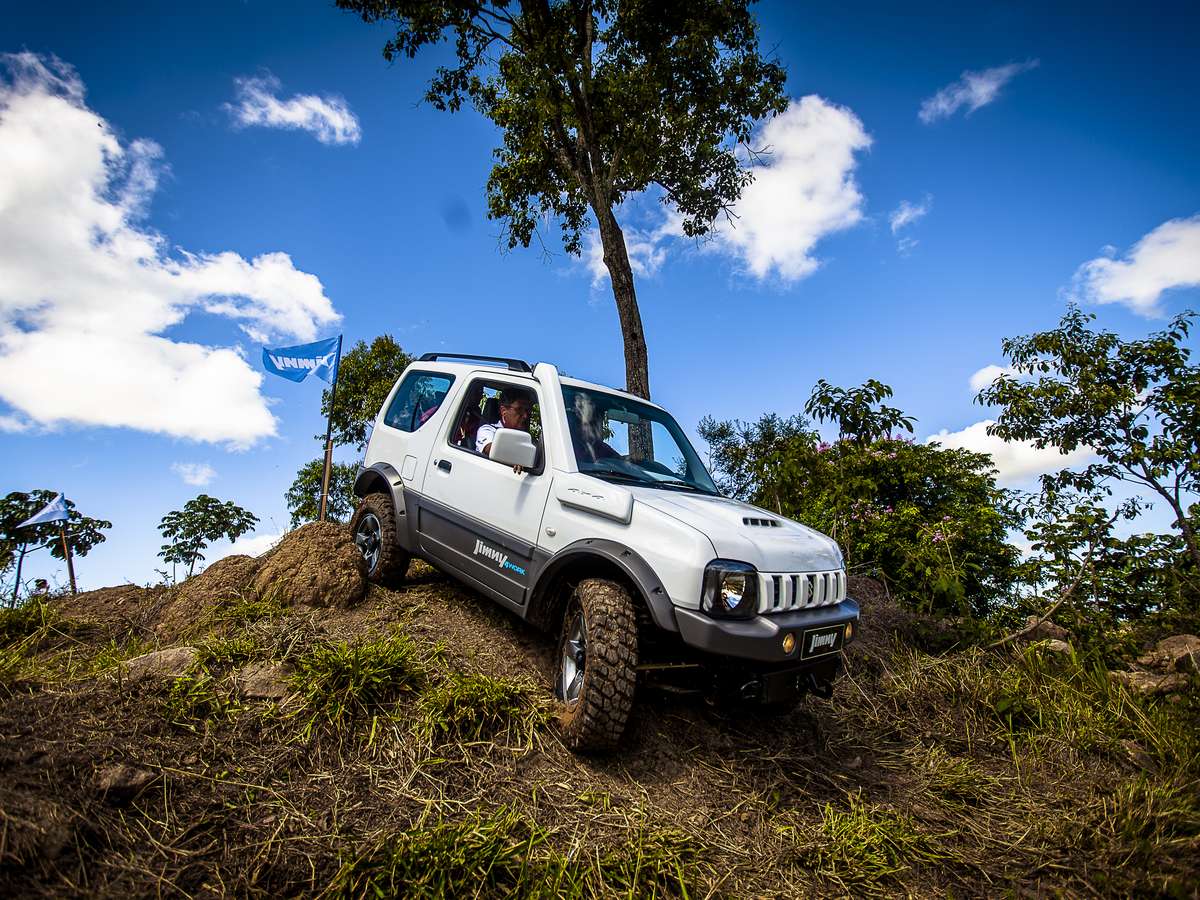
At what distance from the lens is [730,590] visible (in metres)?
2.71

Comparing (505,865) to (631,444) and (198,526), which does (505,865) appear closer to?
(631,444)

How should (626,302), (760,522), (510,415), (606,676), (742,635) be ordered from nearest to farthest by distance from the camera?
(742,635), (606,676), (760,522), (510,415), (626,302)

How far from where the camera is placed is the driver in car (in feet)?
13.6

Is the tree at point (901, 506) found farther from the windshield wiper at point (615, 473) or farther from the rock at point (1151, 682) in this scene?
the windshield wiper at point (615, 473)

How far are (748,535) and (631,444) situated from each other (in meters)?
1.32

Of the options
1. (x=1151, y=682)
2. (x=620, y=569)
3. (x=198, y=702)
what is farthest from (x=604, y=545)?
(x=1151, y=682)

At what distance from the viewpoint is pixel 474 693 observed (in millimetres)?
3111

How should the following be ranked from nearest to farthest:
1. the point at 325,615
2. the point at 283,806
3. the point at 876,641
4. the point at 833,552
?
1. the point at 283,806
2. the point at 833,552
3. the point at 325,615
4. the point at 876,641

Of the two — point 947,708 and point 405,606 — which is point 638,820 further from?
point 947,708

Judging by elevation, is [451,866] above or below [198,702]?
below

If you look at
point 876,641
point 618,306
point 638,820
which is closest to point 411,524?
point 638,820

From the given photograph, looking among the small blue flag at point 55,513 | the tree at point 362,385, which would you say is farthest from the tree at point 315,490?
the small blue flag at point 55,513

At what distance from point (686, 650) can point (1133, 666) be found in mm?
4359

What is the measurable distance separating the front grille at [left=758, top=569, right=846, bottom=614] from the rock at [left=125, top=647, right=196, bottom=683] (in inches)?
122
